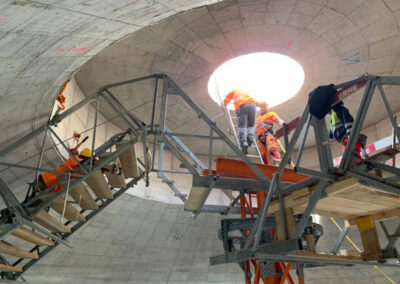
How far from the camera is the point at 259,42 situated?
27.5ft

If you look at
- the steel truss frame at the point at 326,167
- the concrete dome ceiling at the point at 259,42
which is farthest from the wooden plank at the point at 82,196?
the steel truss frame at the point at 326,167

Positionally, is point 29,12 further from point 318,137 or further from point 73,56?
point 318,137

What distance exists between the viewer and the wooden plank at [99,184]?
671 centimetres

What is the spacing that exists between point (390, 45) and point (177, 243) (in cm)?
972

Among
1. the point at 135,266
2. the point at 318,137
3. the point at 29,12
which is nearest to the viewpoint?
the point at 29,12

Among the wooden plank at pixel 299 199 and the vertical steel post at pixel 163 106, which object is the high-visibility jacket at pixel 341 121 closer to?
the wooden plank at pixel 299 199

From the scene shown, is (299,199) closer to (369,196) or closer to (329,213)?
(369,196)

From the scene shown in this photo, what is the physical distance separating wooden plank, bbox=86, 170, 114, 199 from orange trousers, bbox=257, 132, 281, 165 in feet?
13.7

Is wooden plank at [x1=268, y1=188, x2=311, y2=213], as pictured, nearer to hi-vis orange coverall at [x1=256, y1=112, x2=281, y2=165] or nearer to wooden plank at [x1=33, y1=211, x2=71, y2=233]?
hi-vis orange coverall at [x1=256, y1=112, x2=281, y2=165]

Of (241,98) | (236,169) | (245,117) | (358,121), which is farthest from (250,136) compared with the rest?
(358,121)

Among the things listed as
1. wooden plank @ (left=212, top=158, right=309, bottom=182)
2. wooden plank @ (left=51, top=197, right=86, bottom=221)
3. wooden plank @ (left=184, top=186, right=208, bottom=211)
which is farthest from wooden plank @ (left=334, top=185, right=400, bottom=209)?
wooden plank @ (left=51, top=197, right=86, bottom=221)

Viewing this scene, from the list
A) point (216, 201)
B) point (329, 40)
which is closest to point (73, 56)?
point (329, 40)

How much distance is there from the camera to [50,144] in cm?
730

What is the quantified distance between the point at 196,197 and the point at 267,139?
12.6 feet
